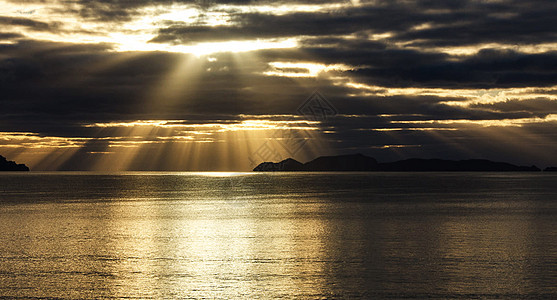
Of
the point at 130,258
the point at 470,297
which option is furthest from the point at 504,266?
the point at 130,258

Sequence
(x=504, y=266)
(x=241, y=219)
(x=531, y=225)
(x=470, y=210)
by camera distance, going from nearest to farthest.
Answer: (x=504, y=266)
(x=531, y=225)
(x=241, y=219)
(x=470, y=210)

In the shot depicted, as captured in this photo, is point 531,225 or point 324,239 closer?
point 324,239

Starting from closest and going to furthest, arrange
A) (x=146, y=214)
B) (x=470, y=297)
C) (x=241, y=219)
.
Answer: (x=470, y=297) → (x=241, y=219) → (x=146, y=214)

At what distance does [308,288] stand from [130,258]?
16292 millimetres

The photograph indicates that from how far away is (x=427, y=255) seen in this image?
45.6 meters

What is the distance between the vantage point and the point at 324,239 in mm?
56562

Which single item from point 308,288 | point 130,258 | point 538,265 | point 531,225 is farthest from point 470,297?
point 531,225

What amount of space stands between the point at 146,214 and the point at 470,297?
A: 63096 millimetres

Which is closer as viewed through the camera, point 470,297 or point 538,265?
point 470,297

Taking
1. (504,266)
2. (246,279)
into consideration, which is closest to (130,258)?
(246,279)

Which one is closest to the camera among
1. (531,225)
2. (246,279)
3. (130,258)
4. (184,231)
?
(246,279)

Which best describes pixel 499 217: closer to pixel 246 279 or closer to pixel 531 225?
pixel 531 225

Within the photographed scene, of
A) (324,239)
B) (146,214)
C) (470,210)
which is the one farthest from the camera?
(470,210)

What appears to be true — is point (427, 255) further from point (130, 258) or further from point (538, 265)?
point (130, 258)
